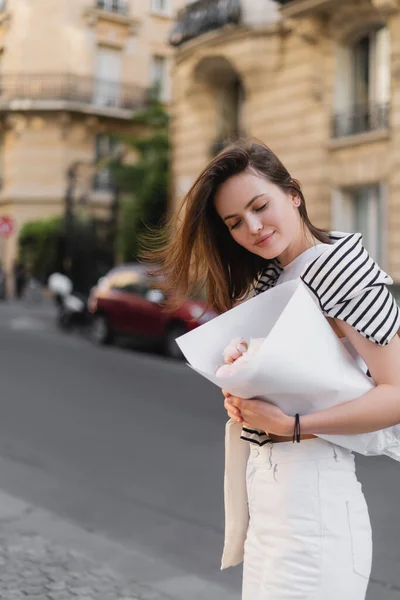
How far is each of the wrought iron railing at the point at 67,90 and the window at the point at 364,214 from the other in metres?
20.0

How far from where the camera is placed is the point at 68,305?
18344 mm

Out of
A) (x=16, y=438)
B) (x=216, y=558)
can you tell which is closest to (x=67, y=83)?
(x=16, y=438)

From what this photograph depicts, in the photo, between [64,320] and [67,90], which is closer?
[64,320]

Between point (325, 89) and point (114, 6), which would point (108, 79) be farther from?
point (325, 89)

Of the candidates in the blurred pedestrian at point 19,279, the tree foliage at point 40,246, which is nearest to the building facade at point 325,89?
the blurred pedestrian at point 19,279

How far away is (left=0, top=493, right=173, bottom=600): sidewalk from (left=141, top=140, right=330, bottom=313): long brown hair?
1907 mm

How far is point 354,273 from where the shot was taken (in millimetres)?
1807

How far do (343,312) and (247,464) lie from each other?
48 cm

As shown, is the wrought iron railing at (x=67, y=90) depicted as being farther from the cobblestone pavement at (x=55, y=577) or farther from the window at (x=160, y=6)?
the cobblestone pavement at (x=55, y=577)

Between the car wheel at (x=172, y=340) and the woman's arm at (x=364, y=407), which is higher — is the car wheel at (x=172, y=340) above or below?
below

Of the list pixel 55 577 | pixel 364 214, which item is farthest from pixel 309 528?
pixel 364 214

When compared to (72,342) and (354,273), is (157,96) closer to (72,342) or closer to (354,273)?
(72,342)

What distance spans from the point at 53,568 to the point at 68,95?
33.2 m

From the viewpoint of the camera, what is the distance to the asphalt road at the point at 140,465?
473 centimetres
